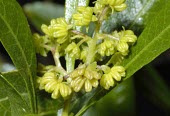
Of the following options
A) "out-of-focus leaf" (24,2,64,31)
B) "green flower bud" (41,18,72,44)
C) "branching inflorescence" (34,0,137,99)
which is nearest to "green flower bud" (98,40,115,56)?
"branching inflorescence" (34,0,137,99)

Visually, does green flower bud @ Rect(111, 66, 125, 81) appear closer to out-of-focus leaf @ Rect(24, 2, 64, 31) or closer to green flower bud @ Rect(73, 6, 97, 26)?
green flower bud @ Rect(73, 6, 97, 26)

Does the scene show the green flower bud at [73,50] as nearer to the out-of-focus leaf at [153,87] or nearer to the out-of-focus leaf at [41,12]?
the out-of-focus leaf at [153,87]

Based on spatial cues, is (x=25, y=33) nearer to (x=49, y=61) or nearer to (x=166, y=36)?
(x=166, y=36)

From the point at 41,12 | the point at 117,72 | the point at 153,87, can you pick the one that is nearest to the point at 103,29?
the point at 117,72

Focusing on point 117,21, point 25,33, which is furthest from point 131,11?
point 25,33

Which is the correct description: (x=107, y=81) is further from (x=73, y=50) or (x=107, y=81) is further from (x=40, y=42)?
(x=40, y=42)

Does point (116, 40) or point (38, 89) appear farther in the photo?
point (38, 89)
